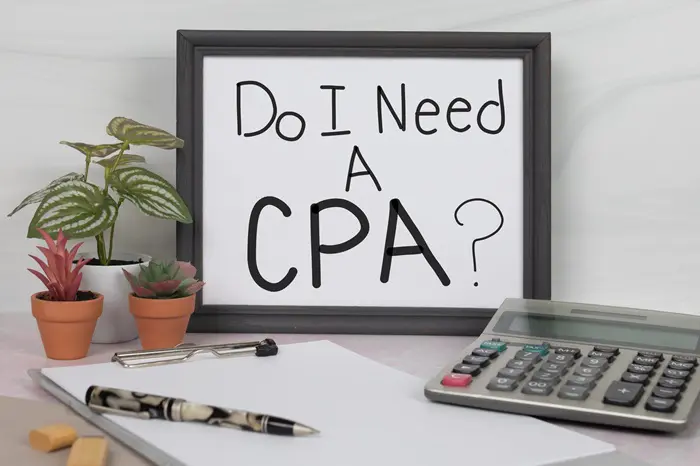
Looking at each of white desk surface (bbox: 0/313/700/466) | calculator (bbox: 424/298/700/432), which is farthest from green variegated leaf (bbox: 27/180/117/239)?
calculator (bbox: 424/298/700/432)

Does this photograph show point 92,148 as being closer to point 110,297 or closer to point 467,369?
point 110,297

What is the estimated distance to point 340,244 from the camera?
75cm

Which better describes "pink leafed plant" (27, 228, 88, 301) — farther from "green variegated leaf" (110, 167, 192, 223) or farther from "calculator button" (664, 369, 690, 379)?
"calculator button" (664, 369, 690, 379)

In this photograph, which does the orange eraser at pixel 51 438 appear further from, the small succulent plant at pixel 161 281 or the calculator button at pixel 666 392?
the calculator button at pixel 666 392

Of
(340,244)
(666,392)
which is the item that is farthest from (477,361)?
(340,244)

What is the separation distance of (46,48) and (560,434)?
654 millimetres

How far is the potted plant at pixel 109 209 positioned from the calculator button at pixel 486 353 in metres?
0.29

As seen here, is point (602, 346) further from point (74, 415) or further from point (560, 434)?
point (74, 415)

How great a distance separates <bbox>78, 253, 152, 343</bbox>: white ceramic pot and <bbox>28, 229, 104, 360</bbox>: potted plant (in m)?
0.05

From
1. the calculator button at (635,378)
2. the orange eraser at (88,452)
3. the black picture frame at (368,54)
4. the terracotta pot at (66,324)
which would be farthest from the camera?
the black picture frame at (368,54)

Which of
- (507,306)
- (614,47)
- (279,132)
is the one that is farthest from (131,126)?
(614,47)

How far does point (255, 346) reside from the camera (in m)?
0.63

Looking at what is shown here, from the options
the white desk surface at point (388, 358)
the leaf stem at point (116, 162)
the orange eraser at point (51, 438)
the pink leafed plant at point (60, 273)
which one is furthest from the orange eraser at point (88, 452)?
the leaf stem at point (116, 162)

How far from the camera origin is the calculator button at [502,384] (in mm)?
509
